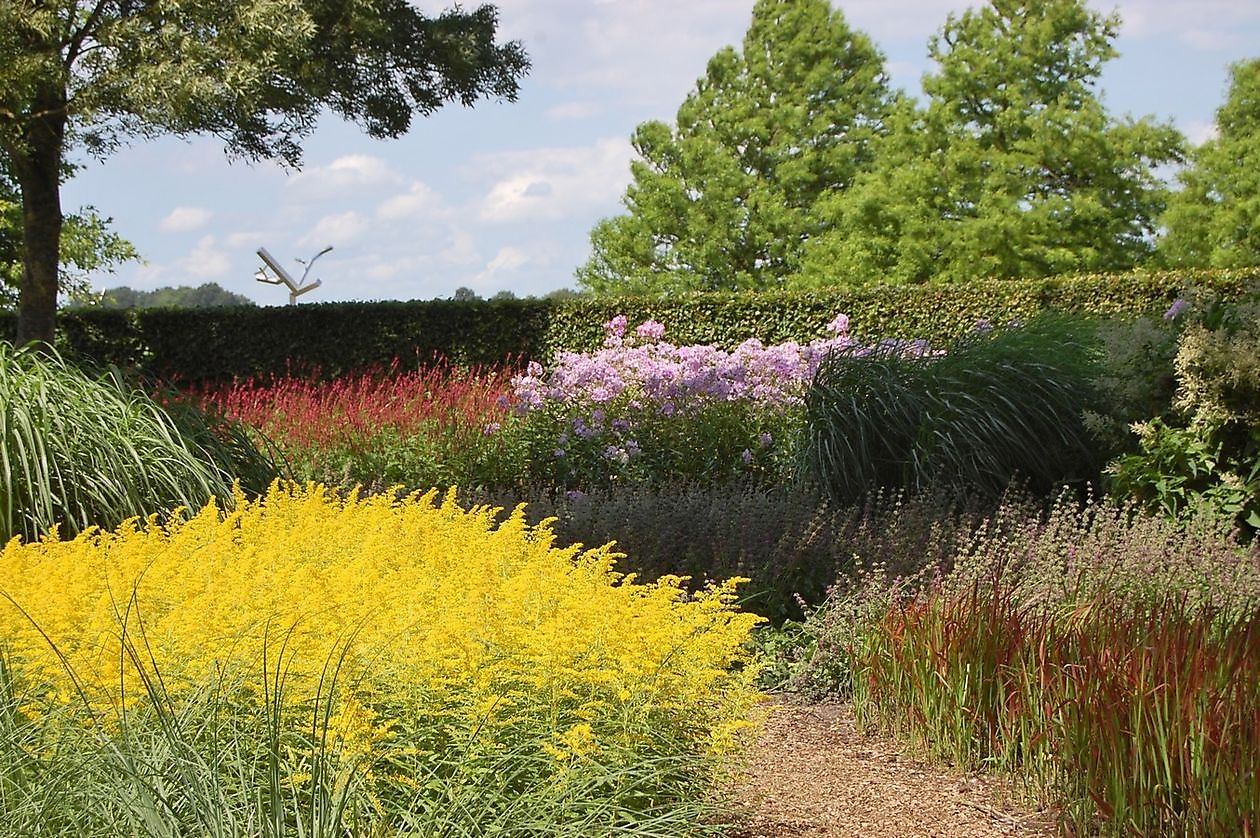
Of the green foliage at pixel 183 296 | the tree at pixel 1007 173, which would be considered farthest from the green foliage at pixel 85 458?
the green foliage at pixel 183 296

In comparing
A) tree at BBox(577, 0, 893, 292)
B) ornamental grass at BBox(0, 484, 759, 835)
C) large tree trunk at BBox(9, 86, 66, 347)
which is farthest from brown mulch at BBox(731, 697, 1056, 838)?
tree at BBox(577, 0, 893, 292)

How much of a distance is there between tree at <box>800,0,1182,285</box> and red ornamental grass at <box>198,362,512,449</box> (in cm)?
1233

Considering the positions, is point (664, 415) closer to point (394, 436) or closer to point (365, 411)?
point (394, 436)

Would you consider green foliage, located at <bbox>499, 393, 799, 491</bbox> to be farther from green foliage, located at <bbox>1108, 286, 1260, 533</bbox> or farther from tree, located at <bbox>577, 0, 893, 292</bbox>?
tree, located at <bbox>577, 0, 893, 292</bbox>

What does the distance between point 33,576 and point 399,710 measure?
61.8 inches

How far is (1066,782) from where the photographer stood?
10.7 ft

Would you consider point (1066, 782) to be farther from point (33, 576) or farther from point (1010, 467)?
point (1010, 467)

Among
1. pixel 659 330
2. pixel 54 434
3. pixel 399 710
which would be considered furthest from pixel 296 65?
pixel 399 710

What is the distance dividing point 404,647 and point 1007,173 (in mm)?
21140

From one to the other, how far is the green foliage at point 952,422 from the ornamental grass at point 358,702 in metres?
3.69

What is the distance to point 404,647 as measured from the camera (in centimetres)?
285

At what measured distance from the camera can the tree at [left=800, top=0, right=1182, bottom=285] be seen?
21422 mm

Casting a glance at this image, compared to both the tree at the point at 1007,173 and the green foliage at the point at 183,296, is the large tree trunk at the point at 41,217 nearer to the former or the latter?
the tree at the point at 1007,173

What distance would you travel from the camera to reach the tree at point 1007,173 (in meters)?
21.4
